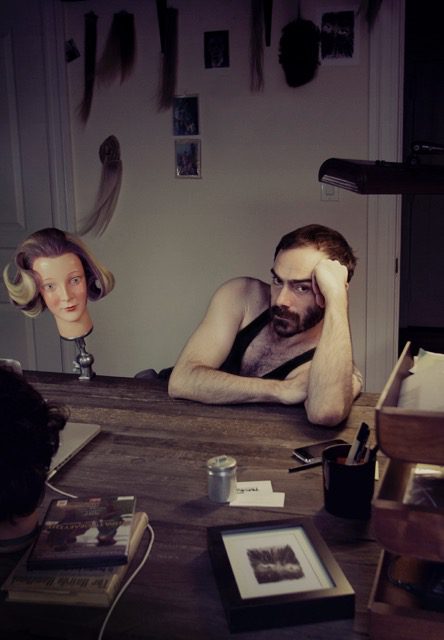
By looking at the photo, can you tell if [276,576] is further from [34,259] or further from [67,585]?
[34,259]

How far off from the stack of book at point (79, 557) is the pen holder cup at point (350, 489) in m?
0.34

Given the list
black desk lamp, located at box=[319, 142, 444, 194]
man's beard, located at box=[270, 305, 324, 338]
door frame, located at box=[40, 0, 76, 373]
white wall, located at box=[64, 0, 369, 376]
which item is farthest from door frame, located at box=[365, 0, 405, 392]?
black desk lamp, located at box=[319, 142, 444, 194]

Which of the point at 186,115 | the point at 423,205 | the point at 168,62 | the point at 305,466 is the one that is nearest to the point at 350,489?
the point at 305,466

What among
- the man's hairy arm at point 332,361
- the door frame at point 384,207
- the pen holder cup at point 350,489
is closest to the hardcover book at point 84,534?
the pen holder cup at point 350,489

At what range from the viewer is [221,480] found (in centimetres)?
129

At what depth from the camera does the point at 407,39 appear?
5129 mm

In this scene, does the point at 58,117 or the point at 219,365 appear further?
the point at 58,117

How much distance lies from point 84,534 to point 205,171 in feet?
7.95

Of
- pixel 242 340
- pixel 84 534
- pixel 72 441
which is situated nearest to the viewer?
pixel 84 534

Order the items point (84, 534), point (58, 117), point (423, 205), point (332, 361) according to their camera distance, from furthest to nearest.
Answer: point (423, 205)
point (58, 117)
point (332, 361)
point (84, 534)

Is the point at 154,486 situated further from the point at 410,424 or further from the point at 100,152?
the point at 100,152

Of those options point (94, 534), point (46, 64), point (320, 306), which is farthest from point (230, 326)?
point (46, 64)

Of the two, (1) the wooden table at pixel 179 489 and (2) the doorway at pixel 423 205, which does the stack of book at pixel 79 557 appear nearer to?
(1) the wooden table at pixel 179 489

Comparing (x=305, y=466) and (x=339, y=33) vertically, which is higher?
(x=339, y=33)
